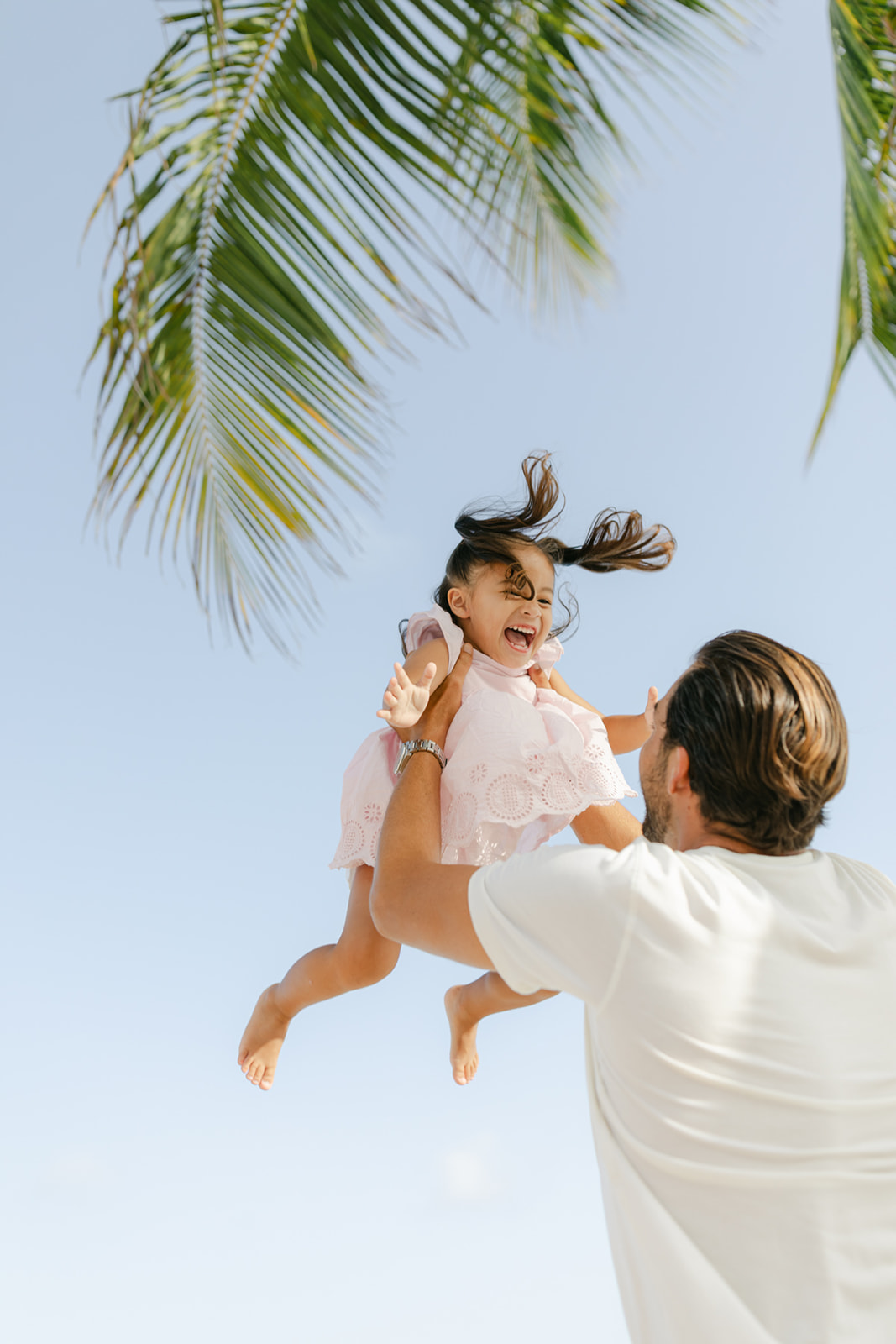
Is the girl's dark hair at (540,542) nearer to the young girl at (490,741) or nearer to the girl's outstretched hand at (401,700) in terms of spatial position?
the young girl at (490,741)

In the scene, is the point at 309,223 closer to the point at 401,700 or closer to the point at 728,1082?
the point at 401,700

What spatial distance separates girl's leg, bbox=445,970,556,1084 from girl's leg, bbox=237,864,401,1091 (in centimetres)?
28

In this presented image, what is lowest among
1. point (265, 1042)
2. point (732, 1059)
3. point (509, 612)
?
point (265, 1042)

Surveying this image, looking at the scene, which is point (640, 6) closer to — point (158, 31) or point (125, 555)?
point (158, 31)

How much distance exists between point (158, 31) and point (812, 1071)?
2.38 m

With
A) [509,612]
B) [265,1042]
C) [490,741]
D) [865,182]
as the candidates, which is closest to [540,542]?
[509,612]

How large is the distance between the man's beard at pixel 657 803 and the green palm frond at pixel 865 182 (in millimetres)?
941

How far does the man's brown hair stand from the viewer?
158 centimetres

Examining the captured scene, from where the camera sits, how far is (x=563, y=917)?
1.40m

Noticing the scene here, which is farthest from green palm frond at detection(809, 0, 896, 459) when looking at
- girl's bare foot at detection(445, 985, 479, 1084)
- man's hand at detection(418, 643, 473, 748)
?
girl's bare foot at detection(445, 985, 479, 1084)

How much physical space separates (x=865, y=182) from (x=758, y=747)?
1501mm

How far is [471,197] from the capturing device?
2.04 meters

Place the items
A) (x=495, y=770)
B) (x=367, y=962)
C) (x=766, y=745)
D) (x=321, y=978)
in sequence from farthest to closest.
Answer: (x=321, y=978) < (x=367, y=962) < (x=495, y=770) < (x=766, y=745)

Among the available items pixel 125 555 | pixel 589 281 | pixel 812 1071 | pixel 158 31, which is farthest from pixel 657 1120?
pixel 158 31
